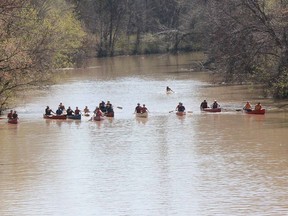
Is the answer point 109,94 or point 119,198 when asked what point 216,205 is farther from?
point 109,94

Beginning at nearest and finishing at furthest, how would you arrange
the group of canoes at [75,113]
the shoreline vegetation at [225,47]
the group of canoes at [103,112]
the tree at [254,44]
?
the shoreline vegetation at [225,47] < the group of canoes at [103,112] < the group of canoes at [75,113] < the tree at [254,44]

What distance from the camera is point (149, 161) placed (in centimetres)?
3244

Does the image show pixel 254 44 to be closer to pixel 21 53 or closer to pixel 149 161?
pixel 21 53

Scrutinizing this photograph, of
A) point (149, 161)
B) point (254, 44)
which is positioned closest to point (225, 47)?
point (254, 44)

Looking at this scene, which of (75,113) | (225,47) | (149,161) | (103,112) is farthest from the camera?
(225,47)

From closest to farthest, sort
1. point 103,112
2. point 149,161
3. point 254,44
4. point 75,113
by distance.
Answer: point 149,161 < point 75,113 < point 103,112 < point 254,44

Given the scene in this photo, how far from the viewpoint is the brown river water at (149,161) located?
2522 cm

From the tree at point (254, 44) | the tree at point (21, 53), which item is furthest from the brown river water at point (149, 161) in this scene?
the tree at point (21, 53)

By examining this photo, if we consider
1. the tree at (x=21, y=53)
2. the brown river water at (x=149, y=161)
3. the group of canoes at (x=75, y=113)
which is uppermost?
the tree at (x=21, y=53)

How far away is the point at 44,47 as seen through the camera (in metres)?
52.1

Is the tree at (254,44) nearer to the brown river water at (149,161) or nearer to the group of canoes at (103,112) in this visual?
the brown river water at (149,161)

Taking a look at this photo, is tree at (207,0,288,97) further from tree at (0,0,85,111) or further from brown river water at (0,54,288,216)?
tree at (0,0,85,111)

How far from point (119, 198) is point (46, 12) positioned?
57312 mm

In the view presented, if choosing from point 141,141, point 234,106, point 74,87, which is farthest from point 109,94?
point 141,141
